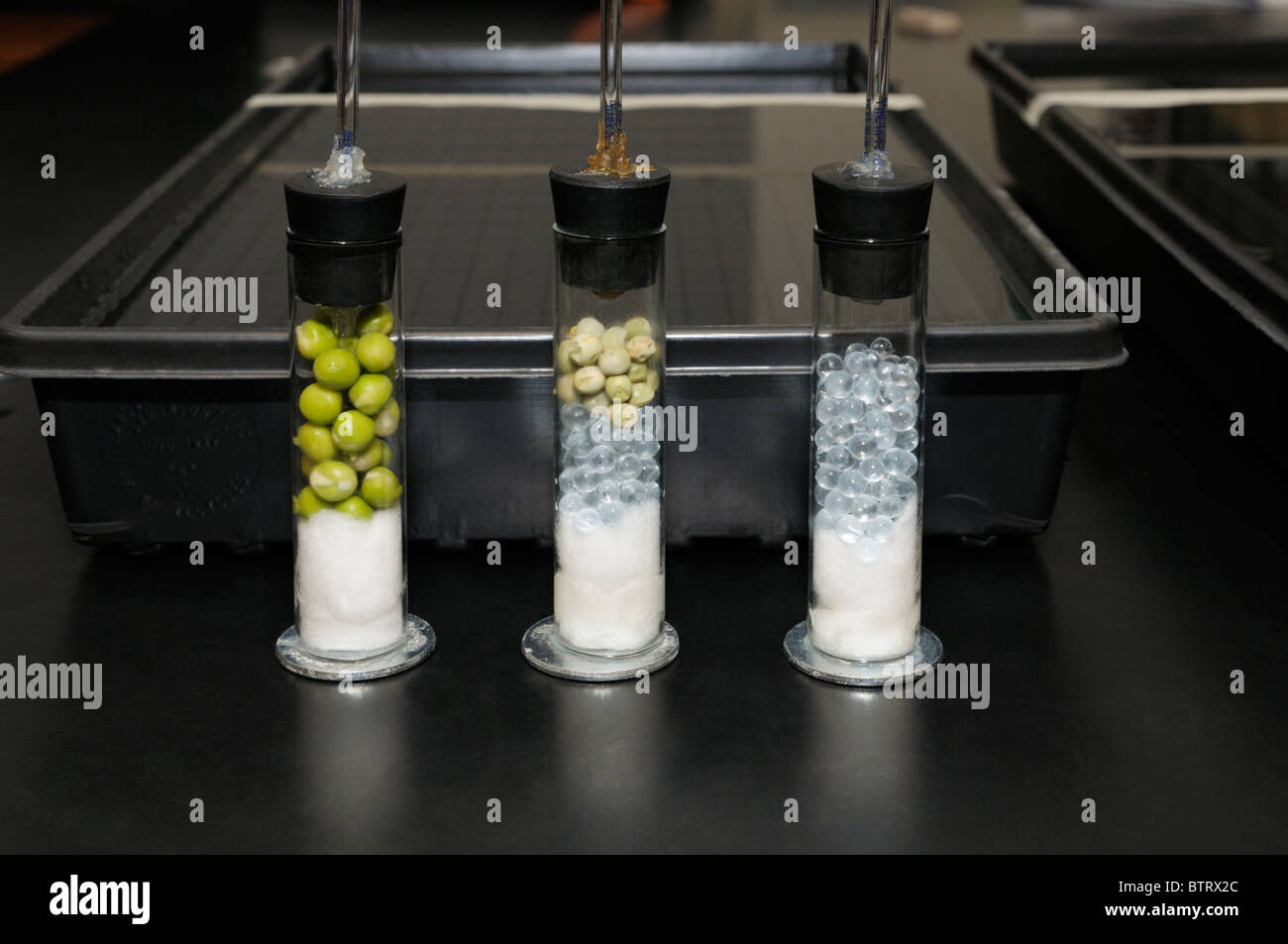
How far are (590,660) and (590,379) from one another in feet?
0.48

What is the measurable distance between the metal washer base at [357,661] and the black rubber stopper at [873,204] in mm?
292

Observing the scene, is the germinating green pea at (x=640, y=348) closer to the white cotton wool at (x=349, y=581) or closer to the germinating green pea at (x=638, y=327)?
the germinating green pea at (x=638, y=327)

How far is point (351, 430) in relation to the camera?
78 centimetres

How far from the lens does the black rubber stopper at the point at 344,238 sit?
2.44 ft

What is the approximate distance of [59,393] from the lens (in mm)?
885

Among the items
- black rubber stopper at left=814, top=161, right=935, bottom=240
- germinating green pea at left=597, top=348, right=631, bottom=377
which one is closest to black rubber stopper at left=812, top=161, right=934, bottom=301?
black rubber stopper at left=814, top=161, right=935, bottom=240

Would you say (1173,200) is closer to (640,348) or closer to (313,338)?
(640,348)

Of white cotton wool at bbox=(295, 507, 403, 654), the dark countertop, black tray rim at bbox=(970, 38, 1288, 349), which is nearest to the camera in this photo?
the dark countertop

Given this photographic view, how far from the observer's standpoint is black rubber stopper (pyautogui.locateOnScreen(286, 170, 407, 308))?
0.75 metres

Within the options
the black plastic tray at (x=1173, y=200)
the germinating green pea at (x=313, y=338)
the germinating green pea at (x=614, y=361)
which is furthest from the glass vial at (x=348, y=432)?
the black plastic tray at (x=1173, y=200)

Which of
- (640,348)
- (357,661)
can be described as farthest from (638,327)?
(357,661)

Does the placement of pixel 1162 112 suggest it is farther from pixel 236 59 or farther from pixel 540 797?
pixel 236 59

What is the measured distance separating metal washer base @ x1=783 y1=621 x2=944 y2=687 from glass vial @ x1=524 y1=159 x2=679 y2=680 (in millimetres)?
64

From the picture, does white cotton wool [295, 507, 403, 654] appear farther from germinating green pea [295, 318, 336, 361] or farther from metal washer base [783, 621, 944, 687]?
metal washer base [783, 621, 944, 687]
